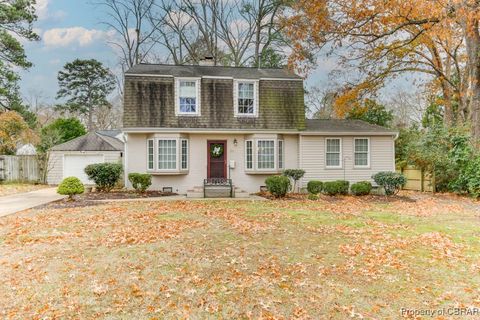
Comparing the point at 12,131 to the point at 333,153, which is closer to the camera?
the point at 333,153

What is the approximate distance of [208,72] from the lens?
59.9 ft

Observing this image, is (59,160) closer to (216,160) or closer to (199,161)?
(199,161)

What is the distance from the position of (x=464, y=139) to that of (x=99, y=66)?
35047 millimetres

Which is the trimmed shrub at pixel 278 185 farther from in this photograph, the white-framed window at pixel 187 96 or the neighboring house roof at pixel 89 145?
the neighboring house roof at pixel 89 145

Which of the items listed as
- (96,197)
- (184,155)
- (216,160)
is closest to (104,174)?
(96,197)

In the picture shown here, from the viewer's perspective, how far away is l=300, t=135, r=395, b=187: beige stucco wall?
57.5 feet

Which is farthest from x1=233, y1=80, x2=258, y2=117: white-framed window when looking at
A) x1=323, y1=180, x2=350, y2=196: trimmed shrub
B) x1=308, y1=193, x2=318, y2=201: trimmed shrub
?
x1=308, y1=193, x2=318, y2=201: trimmed shrub

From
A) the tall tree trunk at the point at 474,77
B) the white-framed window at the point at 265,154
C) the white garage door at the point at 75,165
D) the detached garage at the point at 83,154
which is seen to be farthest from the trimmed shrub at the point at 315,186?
the white garage door at the point at 75,165

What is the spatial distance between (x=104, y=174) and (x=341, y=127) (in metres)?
12.0

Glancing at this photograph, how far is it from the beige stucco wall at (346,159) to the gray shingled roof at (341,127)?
1.22 ft

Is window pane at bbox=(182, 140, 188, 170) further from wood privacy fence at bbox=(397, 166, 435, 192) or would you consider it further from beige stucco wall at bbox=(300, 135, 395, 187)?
wood privacy fence at bbox=(397, 166, 435, 192)

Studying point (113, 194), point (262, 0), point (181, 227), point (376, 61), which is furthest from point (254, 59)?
point (181, 227)

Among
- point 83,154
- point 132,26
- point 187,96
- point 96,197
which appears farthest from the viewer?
point 132,26

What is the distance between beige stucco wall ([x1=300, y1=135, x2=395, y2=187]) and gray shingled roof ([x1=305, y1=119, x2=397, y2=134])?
14.6 inches
